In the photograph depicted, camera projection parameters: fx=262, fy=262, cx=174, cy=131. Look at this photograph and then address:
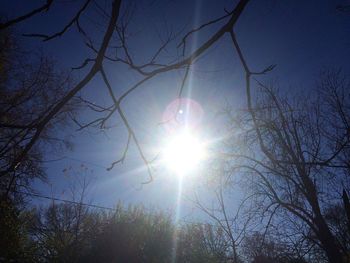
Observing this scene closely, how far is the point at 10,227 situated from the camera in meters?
12.6

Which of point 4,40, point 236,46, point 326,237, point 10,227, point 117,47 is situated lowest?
point 236,46

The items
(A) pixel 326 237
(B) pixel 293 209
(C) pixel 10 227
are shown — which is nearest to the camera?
(A) pixel 326 237

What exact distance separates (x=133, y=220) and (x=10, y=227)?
34.7 ft

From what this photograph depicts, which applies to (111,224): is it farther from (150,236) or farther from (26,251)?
(26,251)

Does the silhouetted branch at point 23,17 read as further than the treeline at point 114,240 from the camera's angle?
No

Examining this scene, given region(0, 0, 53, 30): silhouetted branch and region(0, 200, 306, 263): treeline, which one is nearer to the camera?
region(0, 0, 53, 30): silhouetted branch

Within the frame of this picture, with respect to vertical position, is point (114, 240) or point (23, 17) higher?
point (114, 240)

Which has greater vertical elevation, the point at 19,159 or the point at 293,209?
the point at 293,209

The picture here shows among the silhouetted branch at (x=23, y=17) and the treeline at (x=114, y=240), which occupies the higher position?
the treeline at (x=114, y=240)

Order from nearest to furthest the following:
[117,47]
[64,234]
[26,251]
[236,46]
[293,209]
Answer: [236,46]
[117,47]
[293,209]
[26,251]
[64,234]

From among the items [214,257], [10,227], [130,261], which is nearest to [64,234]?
[130,261]

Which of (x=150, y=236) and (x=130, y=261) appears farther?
(x=150, y=236)

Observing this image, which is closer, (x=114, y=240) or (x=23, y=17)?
(x=23, y=17)

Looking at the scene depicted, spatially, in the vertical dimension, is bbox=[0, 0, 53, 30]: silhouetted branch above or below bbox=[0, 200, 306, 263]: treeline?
below
